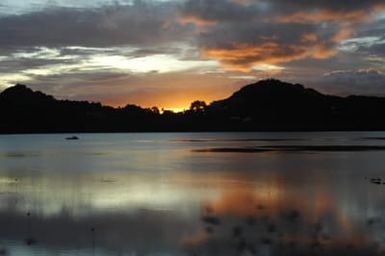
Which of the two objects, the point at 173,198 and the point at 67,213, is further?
the point at 173,198

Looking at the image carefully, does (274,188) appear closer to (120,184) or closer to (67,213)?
(120,184)

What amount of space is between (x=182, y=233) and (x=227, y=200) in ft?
30.8

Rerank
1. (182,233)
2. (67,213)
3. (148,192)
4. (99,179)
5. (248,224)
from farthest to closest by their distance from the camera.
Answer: (99,179) → (148,192) → (67,213) → (248,224) → (182,233)

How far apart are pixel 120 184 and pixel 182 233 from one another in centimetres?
1831

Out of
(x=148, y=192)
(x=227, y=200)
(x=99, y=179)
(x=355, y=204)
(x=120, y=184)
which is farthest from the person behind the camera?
(x=99, y=179)

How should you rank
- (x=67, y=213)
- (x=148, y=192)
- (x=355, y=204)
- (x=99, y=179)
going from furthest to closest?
(x=99, y=179) < (x=148, y=192) < (x=355, y=204) < (x=67, y=213)

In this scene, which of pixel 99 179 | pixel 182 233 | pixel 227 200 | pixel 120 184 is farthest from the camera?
pixel 99 179

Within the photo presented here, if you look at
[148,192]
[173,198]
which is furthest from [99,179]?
[173,198]

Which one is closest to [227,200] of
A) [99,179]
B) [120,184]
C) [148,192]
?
[148,192]

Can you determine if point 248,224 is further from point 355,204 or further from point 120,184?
point 120,184

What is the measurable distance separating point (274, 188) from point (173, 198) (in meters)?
7.62

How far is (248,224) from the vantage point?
19547 mm

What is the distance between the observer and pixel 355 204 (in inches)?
971

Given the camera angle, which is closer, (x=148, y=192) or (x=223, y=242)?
(x=223, y=242)
